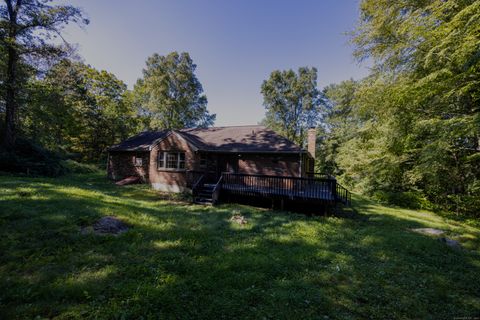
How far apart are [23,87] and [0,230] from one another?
14.1 m

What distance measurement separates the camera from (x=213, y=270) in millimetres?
4473

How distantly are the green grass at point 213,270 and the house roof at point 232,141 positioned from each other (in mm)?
6585

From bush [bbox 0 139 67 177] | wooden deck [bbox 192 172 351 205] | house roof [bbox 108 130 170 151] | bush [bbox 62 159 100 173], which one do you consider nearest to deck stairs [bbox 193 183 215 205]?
wooden deck [bbox 192 172 351 205]

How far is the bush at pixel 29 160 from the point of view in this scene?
1323 centimetres

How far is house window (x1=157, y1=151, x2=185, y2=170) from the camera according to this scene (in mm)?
14086

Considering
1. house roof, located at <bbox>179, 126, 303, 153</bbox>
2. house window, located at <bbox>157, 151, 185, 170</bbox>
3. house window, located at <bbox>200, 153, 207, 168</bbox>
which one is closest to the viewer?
house roof, located at <bbox>179, 126, 303, 153</bbox>

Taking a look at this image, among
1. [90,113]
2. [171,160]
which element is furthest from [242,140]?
[90,113]

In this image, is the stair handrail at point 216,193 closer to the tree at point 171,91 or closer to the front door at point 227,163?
Result: the front door at point 227,163

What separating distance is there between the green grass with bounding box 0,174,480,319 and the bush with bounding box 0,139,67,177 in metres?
7.93

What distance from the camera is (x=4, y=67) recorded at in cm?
1359

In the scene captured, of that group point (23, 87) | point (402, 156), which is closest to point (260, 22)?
point (402, 156)

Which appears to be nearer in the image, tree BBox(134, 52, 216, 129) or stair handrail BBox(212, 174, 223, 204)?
stair handrail BBox(212, 174, 223, 204)

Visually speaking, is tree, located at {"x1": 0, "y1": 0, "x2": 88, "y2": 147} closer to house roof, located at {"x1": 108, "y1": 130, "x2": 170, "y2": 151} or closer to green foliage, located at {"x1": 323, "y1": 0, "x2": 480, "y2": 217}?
house roof, located at {"x1": 108, "y1": 130, "x2": 170, "y2": 151}

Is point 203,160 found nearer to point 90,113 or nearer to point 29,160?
point 29,160
